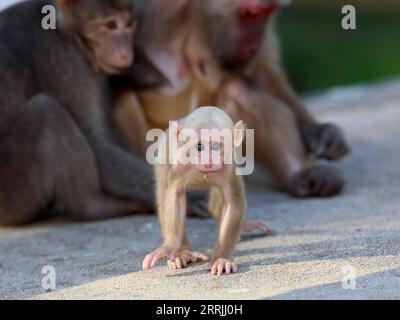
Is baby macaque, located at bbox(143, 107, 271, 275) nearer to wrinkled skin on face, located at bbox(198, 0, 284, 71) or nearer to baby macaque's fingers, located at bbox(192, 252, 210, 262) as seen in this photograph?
baby macaque's fingers, located at bbox(192, 252, 210, 262)

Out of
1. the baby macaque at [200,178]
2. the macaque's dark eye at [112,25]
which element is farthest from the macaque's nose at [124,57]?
the baby macaque at [200,178]

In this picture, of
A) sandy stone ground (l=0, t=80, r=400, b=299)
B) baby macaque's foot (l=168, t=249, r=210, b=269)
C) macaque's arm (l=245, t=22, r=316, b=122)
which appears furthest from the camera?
macaque's arm (l=245, t=22, r=316, b=122)

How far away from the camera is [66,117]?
5.93 m

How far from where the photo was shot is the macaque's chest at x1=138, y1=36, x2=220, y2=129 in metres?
6.71

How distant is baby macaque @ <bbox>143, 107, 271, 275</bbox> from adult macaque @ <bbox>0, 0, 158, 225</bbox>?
150 cm

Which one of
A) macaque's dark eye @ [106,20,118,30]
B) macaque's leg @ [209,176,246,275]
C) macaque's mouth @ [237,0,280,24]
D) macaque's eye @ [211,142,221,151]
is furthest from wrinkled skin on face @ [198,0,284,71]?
macaque's eye @ [211,142,221,151]

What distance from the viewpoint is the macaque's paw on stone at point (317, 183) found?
6.36 metres

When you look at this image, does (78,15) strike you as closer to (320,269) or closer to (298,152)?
(298,152)

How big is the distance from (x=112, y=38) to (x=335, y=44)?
36.2 feet

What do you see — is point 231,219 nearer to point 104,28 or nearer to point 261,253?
point 261,253

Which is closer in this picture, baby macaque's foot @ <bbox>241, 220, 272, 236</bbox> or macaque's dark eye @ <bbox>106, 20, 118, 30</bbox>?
baby macaque's foot @ <bbox>241, 220, 272, 236</bbox>

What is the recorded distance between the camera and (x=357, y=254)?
4.50 metres

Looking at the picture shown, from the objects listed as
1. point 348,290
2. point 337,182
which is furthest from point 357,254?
point 337,182

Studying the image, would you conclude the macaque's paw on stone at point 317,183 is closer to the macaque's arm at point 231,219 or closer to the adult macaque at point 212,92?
the adult macaque at point 212,92
